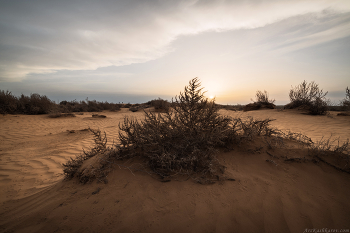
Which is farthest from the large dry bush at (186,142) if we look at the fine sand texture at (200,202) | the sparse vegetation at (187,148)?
the fine sand texture at (200,202)

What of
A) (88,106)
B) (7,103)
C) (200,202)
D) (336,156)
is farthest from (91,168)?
(88,106)

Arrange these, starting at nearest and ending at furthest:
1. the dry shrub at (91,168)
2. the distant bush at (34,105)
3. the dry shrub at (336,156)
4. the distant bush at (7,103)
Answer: the dry shrub at (336,156)
the dry shrub at (91,168)
the distant bush at (7,103)
the distant bush at (34,105)

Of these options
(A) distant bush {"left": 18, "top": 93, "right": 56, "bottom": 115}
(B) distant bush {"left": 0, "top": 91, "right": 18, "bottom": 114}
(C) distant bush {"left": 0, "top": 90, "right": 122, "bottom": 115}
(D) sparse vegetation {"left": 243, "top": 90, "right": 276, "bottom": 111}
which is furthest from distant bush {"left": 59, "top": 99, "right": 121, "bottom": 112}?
(D) sparse vegetation {"left": 243, "top": 90, "right": 276, "bottom": 111}

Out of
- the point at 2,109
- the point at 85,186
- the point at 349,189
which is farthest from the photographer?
the point at 2,109

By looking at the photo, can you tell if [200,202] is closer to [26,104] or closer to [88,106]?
[26,104]

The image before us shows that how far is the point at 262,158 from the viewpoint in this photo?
2.72 meters

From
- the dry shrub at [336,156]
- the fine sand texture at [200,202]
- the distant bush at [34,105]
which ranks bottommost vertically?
the fine sand texture at [200,202]

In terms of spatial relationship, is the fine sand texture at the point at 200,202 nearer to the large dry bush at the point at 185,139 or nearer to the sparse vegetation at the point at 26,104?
the large dry bush at the point at 185,139

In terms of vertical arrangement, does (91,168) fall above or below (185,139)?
below

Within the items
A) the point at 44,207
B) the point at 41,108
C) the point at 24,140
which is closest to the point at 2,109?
the point at 41,108

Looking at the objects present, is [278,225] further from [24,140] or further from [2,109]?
[2,109]

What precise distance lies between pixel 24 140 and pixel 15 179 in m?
4.02

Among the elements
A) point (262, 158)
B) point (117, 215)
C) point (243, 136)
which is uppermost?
point (243, 136)

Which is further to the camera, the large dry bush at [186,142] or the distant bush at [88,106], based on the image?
the distant bush at [88,106]
